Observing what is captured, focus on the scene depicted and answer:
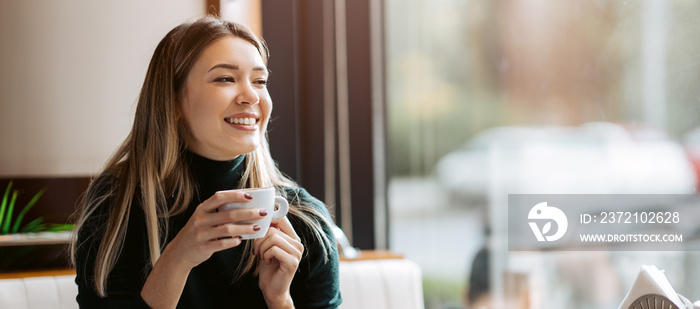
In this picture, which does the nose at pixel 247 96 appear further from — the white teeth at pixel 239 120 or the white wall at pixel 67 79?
the white wall at pixel 67 79

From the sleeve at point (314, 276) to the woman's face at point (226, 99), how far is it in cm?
22

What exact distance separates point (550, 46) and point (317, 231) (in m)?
1.15

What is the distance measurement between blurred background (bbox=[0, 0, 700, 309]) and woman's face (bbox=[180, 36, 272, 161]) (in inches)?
27.7

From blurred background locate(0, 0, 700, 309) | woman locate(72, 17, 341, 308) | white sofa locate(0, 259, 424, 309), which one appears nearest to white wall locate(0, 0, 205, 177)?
blurred background locate(0, 0, 700, 309)

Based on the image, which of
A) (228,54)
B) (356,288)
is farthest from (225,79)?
(356,288)

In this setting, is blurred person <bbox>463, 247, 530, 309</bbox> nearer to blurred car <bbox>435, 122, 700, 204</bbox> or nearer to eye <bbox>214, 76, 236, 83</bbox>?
blurred car <bbox>435, 122, 700, 204</bbox>

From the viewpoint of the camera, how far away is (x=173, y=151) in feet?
4.30

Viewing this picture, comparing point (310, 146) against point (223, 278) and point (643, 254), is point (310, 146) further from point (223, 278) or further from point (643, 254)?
point (643, 254)

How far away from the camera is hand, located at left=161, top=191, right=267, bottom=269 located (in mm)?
1038

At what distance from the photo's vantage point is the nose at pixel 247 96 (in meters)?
1.27

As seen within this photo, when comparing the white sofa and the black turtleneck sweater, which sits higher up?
the black turtleneck sweater

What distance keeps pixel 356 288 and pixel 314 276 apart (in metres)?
0.43

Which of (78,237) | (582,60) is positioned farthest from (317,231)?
(582,60)

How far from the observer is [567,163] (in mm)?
2123
